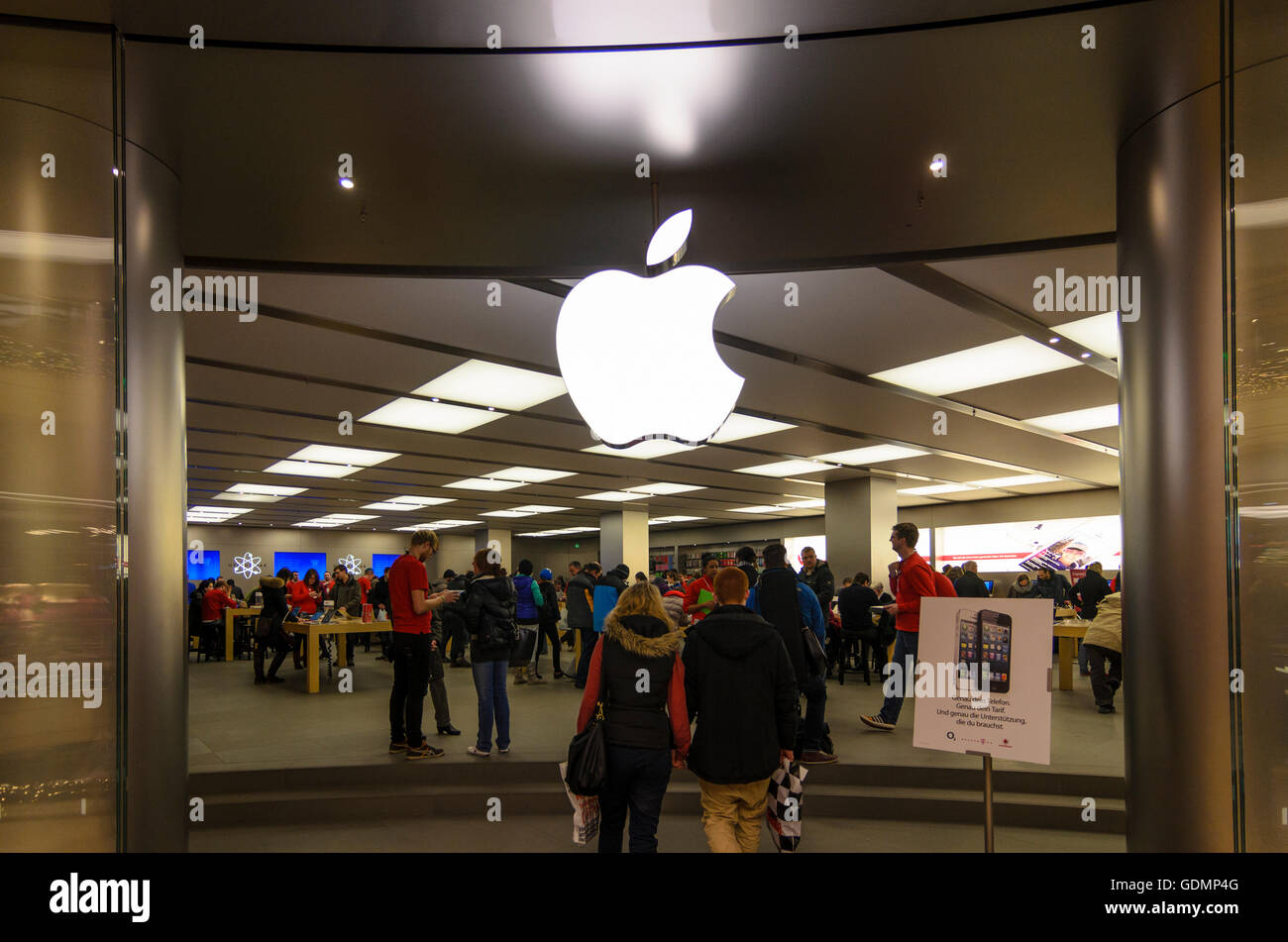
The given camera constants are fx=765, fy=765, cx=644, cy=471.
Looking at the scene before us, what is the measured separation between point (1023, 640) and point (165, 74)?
388 centimetres

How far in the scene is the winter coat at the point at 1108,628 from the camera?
693 cm

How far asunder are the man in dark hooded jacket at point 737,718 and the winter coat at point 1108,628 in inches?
204

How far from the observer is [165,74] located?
2.81 metres

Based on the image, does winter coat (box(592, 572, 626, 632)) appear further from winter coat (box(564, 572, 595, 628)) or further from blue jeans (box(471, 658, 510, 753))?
blue jeans (box(471, 658, 510, 753))

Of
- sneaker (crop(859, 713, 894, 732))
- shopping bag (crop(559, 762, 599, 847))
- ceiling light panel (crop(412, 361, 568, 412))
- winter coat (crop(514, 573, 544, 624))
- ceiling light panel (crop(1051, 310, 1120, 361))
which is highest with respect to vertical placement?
ceiling light panel (crop(1051, 310, 1120, 361))

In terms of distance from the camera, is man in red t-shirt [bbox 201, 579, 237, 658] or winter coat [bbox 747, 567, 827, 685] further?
man in red t-shirt [bbox 201, 579, 237, 658]

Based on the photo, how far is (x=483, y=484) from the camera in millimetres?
14258

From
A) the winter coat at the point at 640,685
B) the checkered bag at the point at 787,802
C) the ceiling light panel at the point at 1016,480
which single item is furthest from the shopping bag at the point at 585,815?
the ceiling light panel at the point at 1016,480

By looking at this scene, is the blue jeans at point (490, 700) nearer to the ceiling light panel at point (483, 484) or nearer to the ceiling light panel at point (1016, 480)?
the ceiling light panel at point (483, 484)

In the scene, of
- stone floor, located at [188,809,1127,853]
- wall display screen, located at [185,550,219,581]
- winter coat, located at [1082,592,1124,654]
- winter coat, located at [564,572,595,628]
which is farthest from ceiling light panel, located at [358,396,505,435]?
wall display screen, located at [185,550,219,581]

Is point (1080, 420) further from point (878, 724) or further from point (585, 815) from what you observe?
point (585, 815)

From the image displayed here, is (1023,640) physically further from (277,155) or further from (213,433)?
(213,433)

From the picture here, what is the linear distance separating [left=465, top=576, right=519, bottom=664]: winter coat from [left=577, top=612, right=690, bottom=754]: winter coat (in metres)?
2.34

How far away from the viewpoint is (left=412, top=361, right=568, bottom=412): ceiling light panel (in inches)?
263
